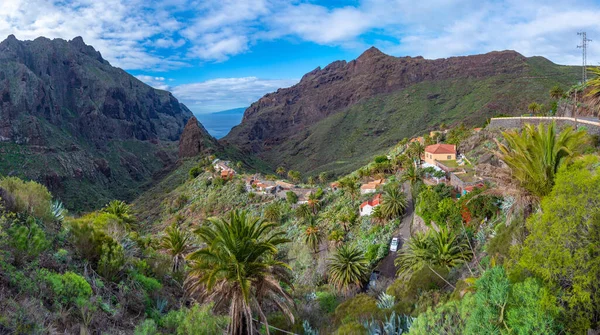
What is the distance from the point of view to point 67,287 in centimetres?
927

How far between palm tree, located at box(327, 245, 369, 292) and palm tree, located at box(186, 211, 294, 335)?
1307 centimetres

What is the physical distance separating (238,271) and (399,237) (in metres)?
22.0

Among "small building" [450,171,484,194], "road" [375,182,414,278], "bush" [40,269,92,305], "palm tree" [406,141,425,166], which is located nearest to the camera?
"bush" [40,269,92,305]

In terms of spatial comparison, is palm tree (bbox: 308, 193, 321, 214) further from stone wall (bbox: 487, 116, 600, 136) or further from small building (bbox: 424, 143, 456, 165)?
stone wall (bbox: 487, 116, 600, 136)

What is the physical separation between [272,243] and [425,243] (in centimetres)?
1273

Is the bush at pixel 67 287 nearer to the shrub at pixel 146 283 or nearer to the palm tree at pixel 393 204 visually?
the shrub at pixel 146 283

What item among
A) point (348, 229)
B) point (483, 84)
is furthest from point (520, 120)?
point (483, 84)

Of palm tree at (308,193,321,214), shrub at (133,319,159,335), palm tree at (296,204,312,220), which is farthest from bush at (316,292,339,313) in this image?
palm tree at (308,193,321,214)

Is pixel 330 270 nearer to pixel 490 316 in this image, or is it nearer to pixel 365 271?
pixel 365 271

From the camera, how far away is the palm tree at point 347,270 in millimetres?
23547

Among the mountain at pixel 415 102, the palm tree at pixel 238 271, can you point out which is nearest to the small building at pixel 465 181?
the palm tree at pixel 238 271

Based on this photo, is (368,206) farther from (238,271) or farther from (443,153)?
(238,271)

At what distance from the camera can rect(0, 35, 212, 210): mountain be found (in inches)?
3937

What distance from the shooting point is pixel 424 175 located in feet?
119
